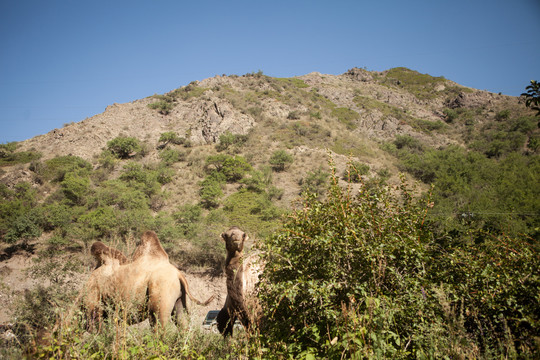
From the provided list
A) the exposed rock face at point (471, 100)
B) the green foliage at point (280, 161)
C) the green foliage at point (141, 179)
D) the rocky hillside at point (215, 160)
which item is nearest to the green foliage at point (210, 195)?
the rocky hillside at point (215, 160)

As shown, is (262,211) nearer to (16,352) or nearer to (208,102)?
(16,352)

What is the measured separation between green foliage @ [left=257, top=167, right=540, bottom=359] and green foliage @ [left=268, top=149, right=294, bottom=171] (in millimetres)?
23640

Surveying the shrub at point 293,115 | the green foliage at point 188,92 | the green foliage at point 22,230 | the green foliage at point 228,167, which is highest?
the green foliage at point 188,92

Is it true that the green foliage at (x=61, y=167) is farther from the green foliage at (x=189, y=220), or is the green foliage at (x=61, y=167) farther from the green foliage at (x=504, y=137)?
the green foliage at (x=504, y=137)

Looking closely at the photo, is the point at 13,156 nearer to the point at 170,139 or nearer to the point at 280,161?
the point at 170,139

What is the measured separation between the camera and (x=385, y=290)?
8.89 feet

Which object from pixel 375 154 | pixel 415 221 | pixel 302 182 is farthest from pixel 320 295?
pixel 375 154

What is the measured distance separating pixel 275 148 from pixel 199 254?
18.9m

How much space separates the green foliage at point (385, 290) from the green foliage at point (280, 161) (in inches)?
931

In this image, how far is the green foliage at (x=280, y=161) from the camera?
1057 inches

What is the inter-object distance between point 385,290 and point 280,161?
24.2 meters

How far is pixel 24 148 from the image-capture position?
97.2 ft

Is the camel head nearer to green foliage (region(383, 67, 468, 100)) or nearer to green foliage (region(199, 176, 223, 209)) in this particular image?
green foliage (region(199, 176, 223, 209))

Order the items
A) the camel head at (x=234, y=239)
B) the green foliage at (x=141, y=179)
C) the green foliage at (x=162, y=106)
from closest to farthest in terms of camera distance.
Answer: the camel head at (x=234, y=239) → the green foliage at (x=141, y=179) → the green foliage at (x=162, y=106)
